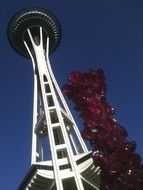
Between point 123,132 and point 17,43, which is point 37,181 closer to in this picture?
point 123,132

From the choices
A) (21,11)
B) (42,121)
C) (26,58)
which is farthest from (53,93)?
(21,11)

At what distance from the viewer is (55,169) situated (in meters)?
22.5

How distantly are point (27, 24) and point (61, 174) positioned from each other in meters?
18.5

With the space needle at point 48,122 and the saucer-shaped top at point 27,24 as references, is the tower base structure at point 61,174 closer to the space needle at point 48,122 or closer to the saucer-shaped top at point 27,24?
the space needle at point 48,122

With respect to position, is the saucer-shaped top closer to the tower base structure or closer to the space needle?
the space needle

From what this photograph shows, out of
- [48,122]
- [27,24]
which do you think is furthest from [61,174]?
[27,24]

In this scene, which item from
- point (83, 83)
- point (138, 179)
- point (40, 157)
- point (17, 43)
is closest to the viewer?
point (138, 179)

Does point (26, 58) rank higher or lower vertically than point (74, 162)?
higher

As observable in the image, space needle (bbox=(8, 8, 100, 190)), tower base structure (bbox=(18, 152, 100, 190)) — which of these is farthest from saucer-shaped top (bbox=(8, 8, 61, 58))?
tower base structure (bbox=(18, 152, 100, 190))

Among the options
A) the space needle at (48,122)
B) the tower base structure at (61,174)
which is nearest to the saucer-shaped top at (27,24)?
the space needle at (48,122)

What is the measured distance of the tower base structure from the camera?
2308 cm

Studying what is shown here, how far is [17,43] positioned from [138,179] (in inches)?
1118

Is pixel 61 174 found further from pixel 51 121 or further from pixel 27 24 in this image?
pixel 27 24

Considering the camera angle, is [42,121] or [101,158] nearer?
[101,158]
